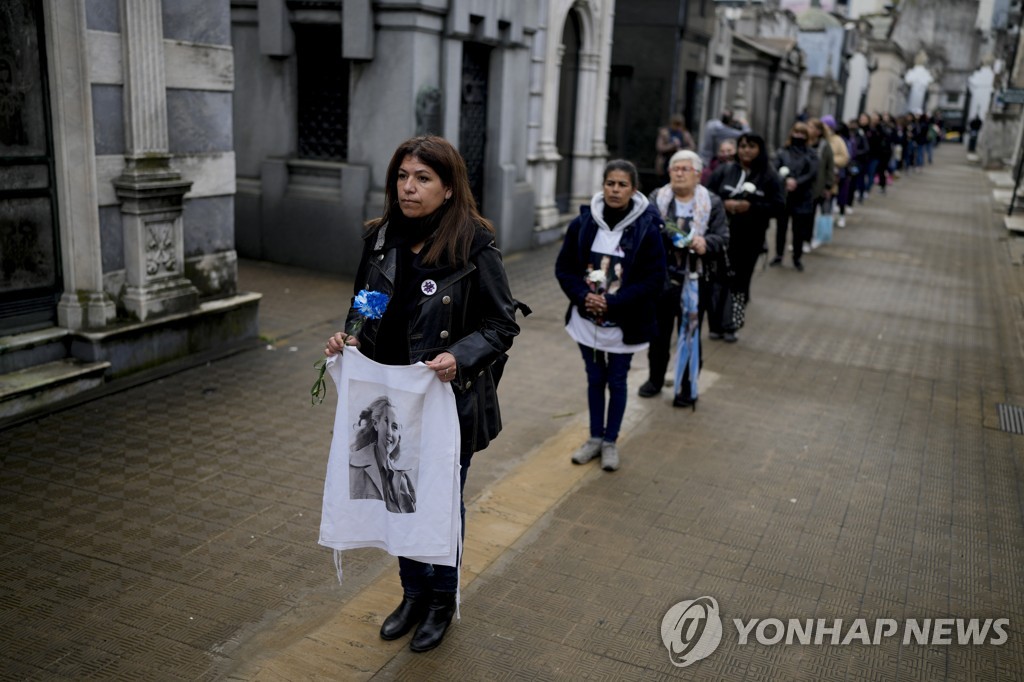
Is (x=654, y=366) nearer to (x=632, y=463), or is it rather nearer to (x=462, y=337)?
(x=632, y=463)

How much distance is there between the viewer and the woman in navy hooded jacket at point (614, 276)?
5.82 metres

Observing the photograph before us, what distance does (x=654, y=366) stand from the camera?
7707 millimetres

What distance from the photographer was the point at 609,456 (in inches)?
241

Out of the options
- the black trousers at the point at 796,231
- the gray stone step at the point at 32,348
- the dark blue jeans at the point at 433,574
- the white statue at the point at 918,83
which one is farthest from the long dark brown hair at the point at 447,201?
the white statue at the point at 918,83

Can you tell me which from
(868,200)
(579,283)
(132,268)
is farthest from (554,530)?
(868,200)

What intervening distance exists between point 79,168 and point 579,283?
3801mm

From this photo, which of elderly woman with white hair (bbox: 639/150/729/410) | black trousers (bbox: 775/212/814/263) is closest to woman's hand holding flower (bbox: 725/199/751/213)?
elderly woman with white hair (bbox: 639/150/729/410)

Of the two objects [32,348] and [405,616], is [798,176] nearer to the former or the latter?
[32,348]

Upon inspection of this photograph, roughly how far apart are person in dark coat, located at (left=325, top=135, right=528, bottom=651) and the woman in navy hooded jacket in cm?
201

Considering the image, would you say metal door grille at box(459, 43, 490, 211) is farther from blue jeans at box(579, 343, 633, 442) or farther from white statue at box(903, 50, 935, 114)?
white statue at box(903, 50, 935, 114)

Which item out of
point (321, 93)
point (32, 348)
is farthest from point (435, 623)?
point (321, 93)

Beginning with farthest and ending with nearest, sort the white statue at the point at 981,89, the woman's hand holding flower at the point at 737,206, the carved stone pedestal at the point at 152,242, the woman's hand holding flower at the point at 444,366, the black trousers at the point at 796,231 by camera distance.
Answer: the white statue at the point at 981,89
the black trousers at the point at 796,231
the woman's hand holding flower at the point at 737,206
the carved stone pedestal at the point at 152,242
the woman's hand holding flower at the point at 444,366

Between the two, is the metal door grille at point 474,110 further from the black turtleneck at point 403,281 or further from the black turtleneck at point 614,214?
the black turtleneck at point 403,281

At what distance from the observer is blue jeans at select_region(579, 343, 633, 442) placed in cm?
602
